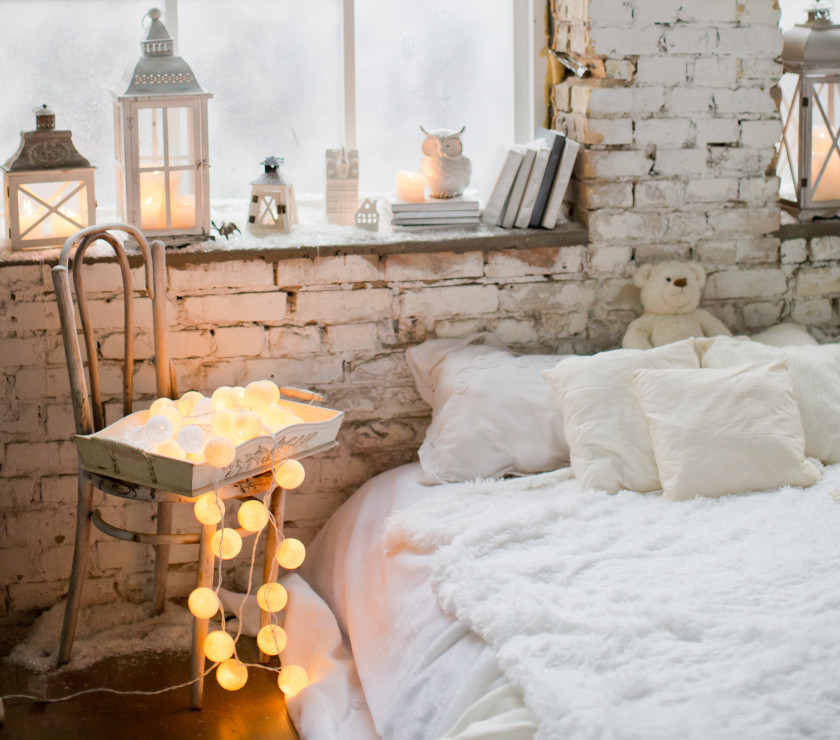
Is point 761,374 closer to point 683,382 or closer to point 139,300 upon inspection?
point 683,382

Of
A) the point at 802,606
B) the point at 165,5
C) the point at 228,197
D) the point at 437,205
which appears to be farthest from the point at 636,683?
the point at 165,5

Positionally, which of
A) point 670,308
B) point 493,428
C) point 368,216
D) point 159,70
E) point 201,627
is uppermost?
point 159,70

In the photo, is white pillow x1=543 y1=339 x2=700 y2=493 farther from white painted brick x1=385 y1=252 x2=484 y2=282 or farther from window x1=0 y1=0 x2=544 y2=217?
window x1=0 y1=0 x2=544 y2=217

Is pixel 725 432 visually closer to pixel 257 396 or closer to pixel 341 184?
pixel 257 396

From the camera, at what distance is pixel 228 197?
306 cm

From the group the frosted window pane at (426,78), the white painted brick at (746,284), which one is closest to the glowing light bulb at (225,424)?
the frosted window pane at (426,78)

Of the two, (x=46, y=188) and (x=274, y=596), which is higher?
(x=46, y=188)

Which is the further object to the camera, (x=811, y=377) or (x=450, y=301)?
(x=450, y=301)

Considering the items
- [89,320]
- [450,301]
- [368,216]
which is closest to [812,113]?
[450,301]

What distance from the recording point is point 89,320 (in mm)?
2559

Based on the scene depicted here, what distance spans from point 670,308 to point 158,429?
1.45 m

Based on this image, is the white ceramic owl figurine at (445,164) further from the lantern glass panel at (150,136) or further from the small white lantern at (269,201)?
the lantern glass panel at (150,136)

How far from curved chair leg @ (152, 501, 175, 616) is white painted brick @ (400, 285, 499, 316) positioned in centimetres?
82

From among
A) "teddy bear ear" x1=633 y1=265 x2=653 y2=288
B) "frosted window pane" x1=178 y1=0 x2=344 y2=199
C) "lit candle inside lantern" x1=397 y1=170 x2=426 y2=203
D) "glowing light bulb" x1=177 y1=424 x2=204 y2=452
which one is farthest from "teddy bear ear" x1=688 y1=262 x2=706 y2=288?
"glowing light bulb" x1=177 y1=424 x2=204 y2=452
